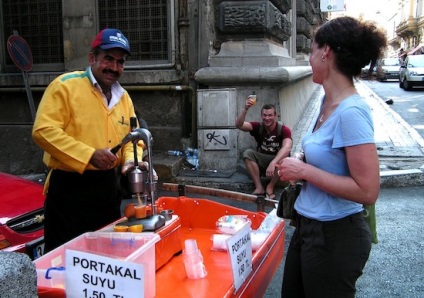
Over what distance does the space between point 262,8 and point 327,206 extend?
5459 mm

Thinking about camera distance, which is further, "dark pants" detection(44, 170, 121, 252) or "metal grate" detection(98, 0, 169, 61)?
"metal grate" detection(98, 0, 169, 61)

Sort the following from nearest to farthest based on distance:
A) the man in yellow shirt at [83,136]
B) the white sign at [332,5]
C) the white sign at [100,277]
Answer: the white sign at [100,277]
the man in yellow shirt at [83,136]
the white sign at [332,5]

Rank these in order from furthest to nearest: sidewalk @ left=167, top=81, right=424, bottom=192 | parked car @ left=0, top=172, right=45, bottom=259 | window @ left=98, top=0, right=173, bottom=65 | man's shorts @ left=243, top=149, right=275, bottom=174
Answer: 1. window @ left=98, top=0, right=173, bottom=65
2. sidewalk @ left=167, top=81, right=424, bottom=192
3. man's shorts @ left=243, top=149, right=275, bottom=174
4. parked car @ left=0, top=172, right=45, bottom=259

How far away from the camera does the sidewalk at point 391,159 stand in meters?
6.77

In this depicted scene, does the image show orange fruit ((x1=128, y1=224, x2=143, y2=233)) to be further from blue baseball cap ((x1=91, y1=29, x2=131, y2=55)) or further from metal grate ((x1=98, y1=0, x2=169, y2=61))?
metal grate ((x1=98, y1=0, x2=169, y2=61))

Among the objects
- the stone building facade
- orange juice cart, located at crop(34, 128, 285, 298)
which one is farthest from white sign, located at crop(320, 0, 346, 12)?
orange juice cart, located at crop(34, 128, 285, 298)

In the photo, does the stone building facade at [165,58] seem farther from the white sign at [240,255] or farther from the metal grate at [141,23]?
the white sign at [240,255]

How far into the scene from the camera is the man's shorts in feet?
21.4

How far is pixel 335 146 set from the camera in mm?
1950

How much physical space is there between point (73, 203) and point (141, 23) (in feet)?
18.3

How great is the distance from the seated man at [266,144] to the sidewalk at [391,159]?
28 centimetres

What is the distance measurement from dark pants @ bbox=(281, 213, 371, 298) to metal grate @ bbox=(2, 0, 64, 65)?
732 cm

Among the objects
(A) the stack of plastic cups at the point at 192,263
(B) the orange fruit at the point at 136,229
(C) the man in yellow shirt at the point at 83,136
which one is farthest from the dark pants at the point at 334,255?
(C) the man in yellow shirt at the point at 83,136

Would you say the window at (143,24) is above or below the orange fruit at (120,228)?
above
